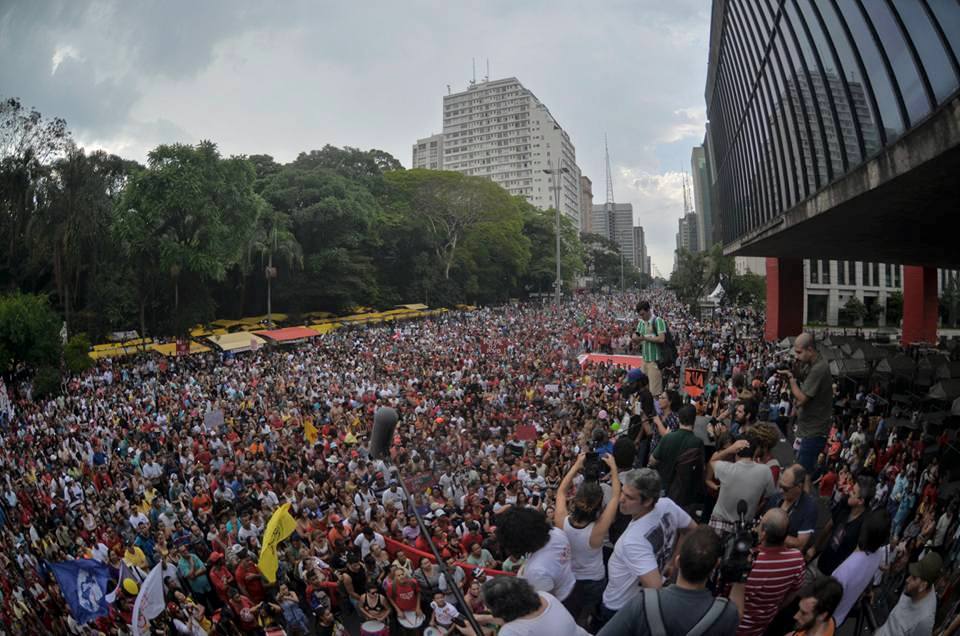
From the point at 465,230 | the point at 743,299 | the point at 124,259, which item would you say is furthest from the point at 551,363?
the point at 465,230

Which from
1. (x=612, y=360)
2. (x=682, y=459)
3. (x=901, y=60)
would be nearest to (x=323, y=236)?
(x=612, y=360)

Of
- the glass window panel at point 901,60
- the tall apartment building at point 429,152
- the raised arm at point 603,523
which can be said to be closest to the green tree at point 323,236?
the glass window panel at point 901,60

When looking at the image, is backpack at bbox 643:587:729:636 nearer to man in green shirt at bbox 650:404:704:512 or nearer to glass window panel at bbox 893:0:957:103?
man in green shirt at bbox 650:404:704:512

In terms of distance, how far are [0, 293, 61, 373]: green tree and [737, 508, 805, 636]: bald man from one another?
90.7ft

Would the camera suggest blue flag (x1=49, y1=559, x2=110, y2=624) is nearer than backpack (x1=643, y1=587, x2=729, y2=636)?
No

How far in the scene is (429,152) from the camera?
13350 centimetres

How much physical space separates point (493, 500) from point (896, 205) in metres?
6.84

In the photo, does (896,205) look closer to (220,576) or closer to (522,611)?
(522,611)

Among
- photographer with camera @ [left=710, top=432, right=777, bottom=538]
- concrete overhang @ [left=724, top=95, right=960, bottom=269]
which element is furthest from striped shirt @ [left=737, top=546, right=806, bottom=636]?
concrete overhang @ [left=724, top=95, right=960, bottom=269]

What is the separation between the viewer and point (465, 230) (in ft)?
188

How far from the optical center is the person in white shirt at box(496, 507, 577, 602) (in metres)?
3.15

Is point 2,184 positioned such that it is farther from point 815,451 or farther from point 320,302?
point 815,451

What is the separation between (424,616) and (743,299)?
151ft

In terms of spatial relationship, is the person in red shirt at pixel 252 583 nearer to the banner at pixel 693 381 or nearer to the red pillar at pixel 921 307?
the banner at pixel 693 381
